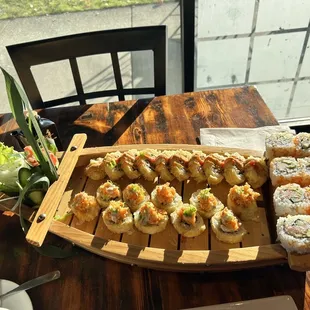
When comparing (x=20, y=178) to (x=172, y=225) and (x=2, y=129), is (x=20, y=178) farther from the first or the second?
(x=2, y=129)

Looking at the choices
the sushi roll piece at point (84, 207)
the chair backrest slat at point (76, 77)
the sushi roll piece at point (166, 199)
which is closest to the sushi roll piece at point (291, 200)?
the sushi roll piece at point (166, 199)

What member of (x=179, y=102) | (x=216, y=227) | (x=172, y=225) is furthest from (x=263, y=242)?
(x=179, y=102)

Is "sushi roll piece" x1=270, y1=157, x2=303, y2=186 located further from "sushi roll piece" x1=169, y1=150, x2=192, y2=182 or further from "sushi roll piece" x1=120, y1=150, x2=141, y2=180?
"sushi roll piece" x1=120, y1=150, x2=141, y2=180

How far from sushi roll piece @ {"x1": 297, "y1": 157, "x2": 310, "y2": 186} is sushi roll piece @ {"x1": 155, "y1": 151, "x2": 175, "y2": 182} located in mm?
359

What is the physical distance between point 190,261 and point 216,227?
13 cm

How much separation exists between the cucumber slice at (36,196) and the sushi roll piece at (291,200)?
2.05 feet

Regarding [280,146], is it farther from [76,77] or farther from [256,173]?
[76,77]

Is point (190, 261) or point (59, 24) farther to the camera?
point (59, 24)

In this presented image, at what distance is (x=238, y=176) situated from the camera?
1.01 m

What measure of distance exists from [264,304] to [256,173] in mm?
360

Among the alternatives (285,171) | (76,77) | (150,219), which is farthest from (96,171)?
(76,77)

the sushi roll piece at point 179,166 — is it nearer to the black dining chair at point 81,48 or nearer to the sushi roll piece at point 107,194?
the sushi roll piece at point 107,194

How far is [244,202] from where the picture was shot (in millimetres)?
A: 913

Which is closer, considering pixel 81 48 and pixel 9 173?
pixel 9 173
